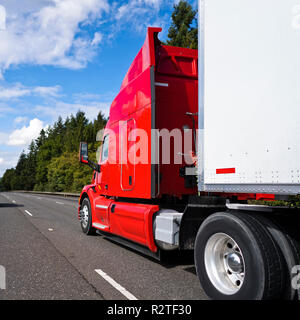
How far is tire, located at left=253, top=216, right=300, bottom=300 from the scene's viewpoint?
10.3 feet

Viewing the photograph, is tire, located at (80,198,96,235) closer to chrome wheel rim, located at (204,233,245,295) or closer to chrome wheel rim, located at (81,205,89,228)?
chrome wheel rim, located at (81,205,89,228)

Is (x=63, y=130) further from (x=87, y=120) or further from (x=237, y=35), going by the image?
(x=237, y=35)


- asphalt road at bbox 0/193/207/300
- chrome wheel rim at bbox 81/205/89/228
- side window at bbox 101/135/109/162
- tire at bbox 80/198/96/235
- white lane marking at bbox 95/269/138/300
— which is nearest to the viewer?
white lane marking at bbox 95/269/138/300

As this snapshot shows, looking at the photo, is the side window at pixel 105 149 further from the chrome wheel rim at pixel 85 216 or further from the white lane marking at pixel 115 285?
the white lane marking at pixel 115 285

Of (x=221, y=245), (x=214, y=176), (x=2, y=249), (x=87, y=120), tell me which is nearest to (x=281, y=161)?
(x=214, y=176)

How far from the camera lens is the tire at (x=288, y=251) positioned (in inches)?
124

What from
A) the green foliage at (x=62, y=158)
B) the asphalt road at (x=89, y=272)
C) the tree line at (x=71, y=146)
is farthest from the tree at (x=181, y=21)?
the asphalt road at (x=89, y=272)

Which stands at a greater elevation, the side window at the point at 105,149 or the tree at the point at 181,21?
the tree at the point at 181,21

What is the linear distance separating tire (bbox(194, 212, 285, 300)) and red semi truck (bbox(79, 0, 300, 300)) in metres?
0.01

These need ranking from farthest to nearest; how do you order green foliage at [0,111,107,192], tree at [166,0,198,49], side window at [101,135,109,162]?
green foliage at [0,111,107,192]
tree at [166,0,198,49]
side window at [101,135,109,162]

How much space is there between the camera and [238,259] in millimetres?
3635

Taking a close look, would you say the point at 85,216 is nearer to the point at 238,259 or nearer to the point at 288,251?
the point at 238,259

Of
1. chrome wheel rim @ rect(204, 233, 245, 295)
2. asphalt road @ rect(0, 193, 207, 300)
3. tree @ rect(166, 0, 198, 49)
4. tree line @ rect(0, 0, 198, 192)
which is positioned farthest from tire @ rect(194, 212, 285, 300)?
tree @ rect(166, 0, 198, 49)

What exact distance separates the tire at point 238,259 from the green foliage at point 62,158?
4775 cm
